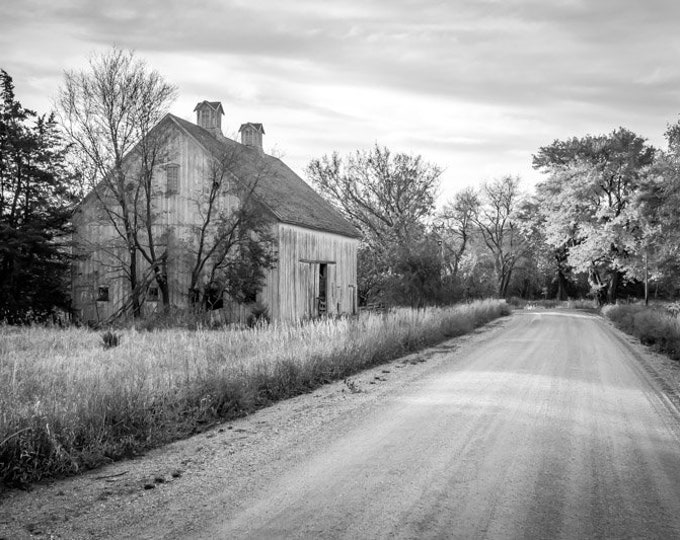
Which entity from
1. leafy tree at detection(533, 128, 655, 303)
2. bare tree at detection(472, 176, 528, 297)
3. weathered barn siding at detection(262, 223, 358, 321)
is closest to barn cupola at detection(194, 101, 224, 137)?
weathered barn siding at detection(262, 223, 358, 321)

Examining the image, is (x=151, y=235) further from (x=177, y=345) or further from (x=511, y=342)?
(x=511, y=342)

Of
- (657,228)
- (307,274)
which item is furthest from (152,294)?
(657,228)

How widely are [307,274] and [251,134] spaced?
10.7 meters

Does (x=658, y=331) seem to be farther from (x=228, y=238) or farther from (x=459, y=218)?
(x=459, y=218)

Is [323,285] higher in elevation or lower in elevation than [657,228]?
lower

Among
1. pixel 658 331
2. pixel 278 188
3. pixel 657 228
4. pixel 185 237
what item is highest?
pixel 278 188

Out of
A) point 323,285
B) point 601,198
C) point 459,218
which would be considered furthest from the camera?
point 459,218

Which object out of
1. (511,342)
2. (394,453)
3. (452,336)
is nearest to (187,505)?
(394,453)

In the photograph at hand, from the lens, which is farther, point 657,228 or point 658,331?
point 657,228

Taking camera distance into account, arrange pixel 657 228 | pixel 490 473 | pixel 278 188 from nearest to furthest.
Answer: pixel 490 473
pixel 278 188
pixel 657 228

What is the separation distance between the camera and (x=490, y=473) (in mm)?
4668

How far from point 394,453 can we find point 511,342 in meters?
11.8

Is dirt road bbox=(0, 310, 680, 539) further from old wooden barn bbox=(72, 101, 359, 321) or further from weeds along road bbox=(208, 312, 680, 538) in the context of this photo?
old wooden barn bbox=(72, 101, 359, 321)

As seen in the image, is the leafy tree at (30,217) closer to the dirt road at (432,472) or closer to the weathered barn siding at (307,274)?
the weathered barn siding at (307,274)
